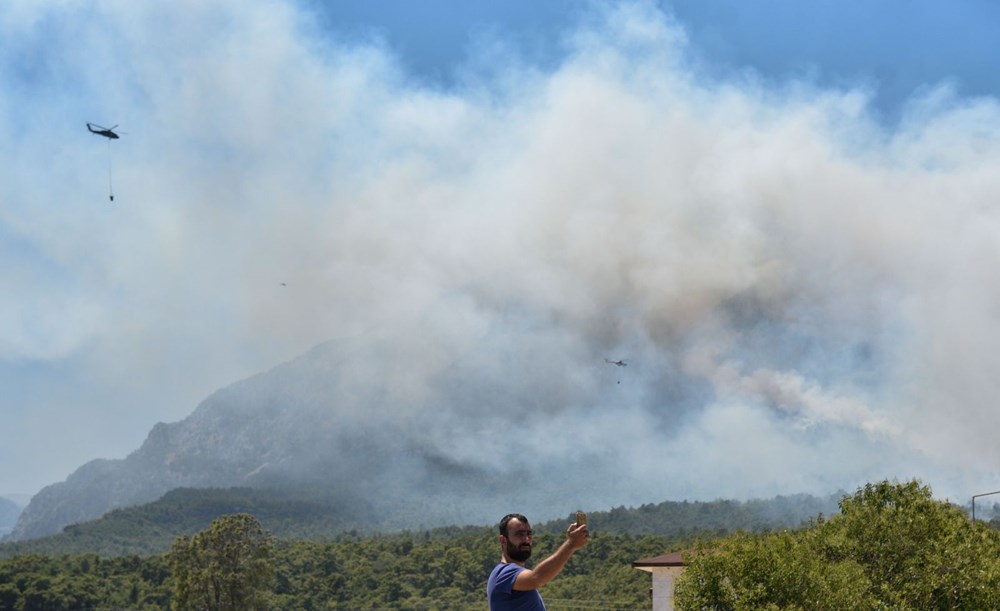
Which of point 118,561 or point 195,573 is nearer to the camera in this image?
point 195,573

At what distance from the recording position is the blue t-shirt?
29.6 ft

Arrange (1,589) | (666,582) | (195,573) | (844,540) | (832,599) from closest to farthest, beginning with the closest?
1. (832,599)
2. (844,540)
3. (666,582)
4. (195,573)
5. (1,589)

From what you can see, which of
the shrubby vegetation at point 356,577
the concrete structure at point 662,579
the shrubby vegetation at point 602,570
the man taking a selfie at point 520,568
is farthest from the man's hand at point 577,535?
the shrubby vegetation at point 356,577

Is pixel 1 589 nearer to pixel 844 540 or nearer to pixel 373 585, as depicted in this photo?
pixel 373 585

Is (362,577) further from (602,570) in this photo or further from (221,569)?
(221,569)

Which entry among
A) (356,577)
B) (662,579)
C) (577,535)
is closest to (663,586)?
(662,579)

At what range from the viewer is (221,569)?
9256 cm

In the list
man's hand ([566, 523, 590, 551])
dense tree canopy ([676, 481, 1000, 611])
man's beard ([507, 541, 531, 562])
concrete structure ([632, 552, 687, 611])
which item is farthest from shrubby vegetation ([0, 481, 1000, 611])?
man's hand ([566, 523, 590, 551])

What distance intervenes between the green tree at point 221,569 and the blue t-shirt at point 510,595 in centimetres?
8790

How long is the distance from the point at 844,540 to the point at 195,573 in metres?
68.0

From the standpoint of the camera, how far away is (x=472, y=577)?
160m

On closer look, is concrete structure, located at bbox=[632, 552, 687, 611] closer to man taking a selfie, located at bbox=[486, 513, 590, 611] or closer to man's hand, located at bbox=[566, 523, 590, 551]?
man taking a selfie, located at bbox=[486, 513, 590, 611]

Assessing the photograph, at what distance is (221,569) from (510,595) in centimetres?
8884

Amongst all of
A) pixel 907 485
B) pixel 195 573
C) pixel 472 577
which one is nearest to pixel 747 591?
pixel 907 485
